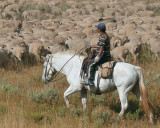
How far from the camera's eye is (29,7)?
37594 millimetres

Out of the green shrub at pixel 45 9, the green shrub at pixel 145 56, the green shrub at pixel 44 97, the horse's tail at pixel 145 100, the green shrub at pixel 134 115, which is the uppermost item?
the horse's tail at pixel 145 100

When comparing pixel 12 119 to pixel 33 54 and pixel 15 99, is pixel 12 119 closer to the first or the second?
pixel 15 99

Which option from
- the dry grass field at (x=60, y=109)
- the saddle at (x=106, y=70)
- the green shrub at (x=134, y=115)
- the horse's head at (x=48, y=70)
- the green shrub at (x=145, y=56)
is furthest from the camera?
the green shrub at (x=145, y=56)

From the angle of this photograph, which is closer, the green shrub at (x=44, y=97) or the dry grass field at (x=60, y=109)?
the dry grass field at (x=60, y=109)

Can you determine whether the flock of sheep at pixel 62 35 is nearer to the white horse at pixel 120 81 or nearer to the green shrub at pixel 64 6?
the green shrub at pixel 64 6

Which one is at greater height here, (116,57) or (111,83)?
(111,83)

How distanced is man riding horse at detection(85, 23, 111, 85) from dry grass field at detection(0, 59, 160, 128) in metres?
0.84

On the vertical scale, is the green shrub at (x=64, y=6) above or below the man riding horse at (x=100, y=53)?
below

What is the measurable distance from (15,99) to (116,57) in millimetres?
6989

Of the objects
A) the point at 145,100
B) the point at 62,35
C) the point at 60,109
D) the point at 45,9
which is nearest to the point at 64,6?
the point at 45,9

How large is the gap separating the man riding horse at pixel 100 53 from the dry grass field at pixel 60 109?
0.84 meters

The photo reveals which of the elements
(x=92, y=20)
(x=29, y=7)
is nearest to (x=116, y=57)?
(x=92, y=20)

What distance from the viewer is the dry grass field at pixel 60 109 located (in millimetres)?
7832

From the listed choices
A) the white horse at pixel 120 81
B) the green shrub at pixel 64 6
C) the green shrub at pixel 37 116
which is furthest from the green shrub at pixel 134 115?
the green shrub at pixel 64 6
